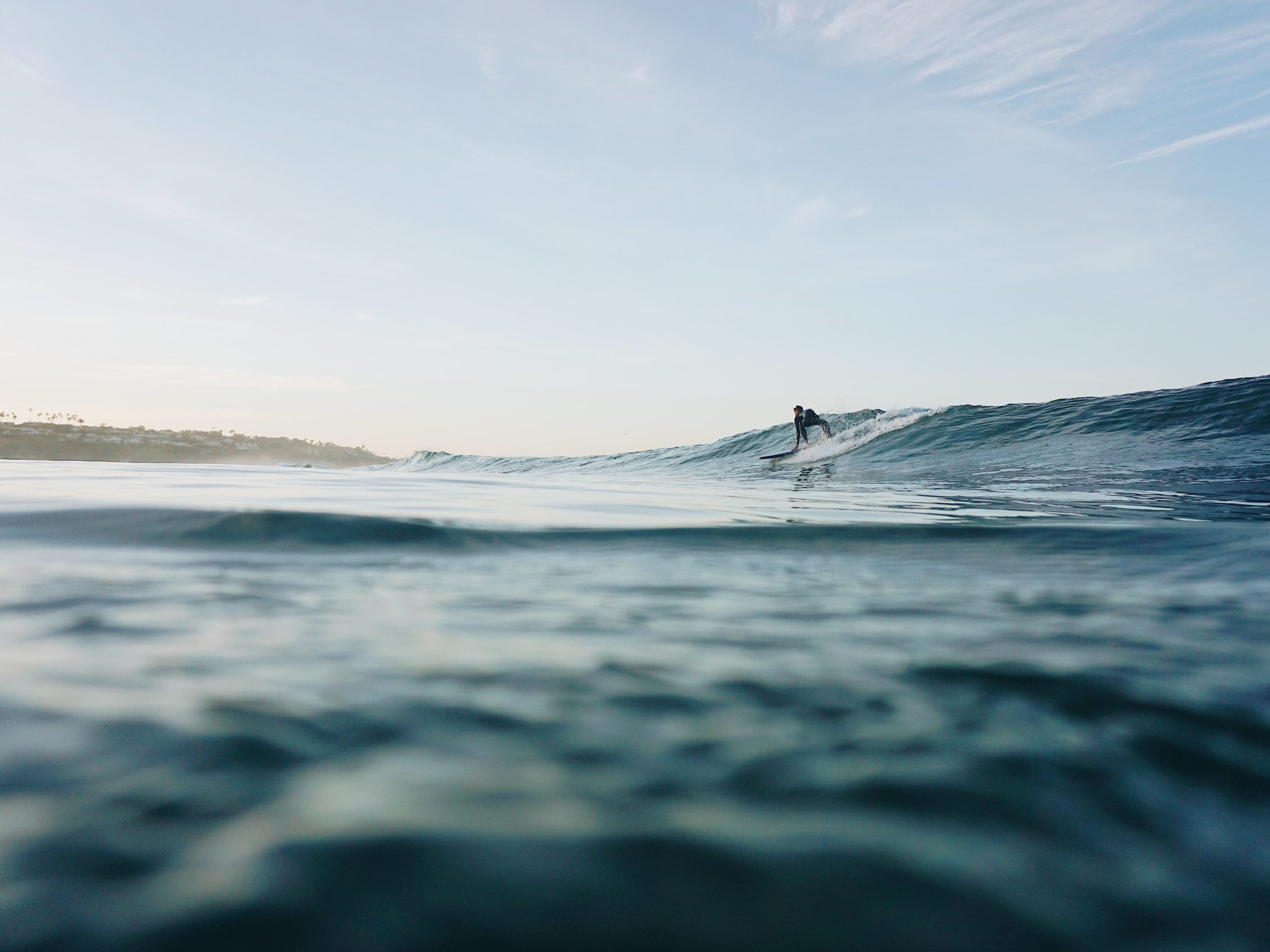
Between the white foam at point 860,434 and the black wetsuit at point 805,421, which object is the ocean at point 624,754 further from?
the black wetsuit at point 805,421

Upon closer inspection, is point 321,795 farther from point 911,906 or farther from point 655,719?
point 911,906

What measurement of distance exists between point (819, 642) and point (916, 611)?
507 millimetres

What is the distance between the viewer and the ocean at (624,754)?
66cm

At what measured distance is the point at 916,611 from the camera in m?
2.01

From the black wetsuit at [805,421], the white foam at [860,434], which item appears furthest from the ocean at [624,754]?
the black wetsuit at [805,421]

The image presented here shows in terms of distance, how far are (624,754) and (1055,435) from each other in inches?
664

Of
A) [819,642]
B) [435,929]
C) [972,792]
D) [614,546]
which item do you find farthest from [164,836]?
[614,546]

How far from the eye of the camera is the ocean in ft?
2.17

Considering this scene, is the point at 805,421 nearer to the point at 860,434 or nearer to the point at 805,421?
the point at 805,421

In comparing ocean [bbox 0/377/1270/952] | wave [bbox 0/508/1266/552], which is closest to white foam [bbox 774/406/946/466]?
wave [bbox 0/508/1266/552]

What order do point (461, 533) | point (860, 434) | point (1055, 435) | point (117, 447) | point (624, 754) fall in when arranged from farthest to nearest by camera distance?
point (117, 447) → point (860, 434) → point (1055, 435) → point (461, 533) → point (624, 754)

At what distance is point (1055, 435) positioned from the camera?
15203 mm

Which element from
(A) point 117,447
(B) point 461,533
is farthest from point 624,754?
(A) point 117,447

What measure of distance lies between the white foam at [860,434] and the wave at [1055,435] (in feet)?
0.15
